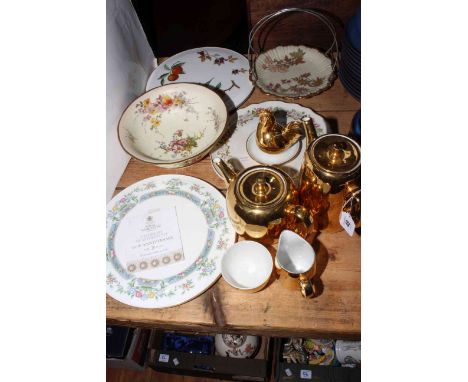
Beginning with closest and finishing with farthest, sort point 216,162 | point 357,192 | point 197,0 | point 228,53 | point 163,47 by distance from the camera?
point 357,192
point 216,162
point 228,53
point 163,47
point 197,0

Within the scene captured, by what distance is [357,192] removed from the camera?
65cm

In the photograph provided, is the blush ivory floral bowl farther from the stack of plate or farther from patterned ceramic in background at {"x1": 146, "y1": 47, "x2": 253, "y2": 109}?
the stack of plate

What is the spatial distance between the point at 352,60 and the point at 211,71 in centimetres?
44

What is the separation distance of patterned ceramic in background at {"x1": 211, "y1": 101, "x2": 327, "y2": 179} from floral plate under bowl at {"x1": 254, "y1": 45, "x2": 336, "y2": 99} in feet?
0.20

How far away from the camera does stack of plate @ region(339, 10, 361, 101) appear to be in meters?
0.89

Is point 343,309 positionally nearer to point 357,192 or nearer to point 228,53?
point 357,192

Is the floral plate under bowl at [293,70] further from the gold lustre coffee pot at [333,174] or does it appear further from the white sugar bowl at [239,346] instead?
the white sugar bowl at [239,346]

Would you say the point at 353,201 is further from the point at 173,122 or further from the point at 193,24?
the point at 193,24

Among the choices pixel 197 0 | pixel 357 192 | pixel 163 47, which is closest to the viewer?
pixel 357 192

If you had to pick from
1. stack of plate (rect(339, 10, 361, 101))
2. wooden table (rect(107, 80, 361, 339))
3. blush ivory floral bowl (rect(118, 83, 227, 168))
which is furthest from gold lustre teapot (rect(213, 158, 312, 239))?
stack of plate (rect(339, 10, 361, 101))

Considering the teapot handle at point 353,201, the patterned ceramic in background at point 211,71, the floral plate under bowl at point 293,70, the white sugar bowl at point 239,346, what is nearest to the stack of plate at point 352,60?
the floral plate under bowl at point 293,70

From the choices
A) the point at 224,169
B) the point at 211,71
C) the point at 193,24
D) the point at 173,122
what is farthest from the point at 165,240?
the point at 193,24
